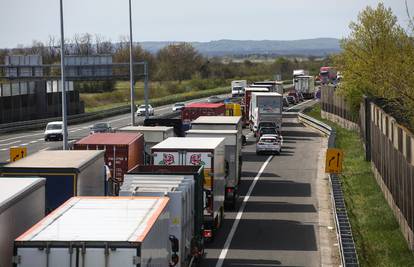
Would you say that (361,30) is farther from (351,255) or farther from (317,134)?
(351,255)

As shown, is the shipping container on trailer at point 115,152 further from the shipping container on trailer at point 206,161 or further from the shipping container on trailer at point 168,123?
the shipping container on trailer at point 168,123

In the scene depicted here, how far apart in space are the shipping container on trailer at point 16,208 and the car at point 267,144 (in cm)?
3752

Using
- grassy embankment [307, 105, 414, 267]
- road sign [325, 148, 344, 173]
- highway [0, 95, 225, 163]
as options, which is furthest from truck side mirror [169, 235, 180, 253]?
highway [0, 95, 225, 163]

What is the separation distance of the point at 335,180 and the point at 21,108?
55414 millimetres

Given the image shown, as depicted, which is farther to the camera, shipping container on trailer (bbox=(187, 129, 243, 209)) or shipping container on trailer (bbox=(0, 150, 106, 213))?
shipping container on trailer (bbox=(187, 129, 243, 209))

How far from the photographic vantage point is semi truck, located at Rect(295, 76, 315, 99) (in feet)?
408

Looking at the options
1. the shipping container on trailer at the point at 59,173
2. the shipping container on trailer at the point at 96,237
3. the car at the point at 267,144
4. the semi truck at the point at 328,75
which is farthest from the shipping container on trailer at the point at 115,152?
the semi truck at the point at 328,75

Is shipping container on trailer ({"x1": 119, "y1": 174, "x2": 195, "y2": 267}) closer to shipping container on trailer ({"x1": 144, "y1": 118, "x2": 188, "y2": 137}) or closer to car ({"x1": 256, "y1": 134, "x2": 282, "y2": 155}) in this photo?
shipping container on trailer ({"x1": 144, "y1": 118, "x2": 188, "y2": 137})

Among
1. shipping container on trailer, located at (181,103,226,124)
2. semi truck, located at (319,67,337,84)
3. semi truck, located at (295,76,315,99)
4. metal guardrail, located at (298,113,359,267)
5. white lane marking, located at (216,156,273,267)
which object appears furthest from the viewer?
semi truck, located at (319,67,337,84)

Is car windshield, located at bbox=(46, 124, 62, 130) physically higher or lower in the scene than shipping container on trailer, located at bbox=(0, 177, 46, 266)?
lower

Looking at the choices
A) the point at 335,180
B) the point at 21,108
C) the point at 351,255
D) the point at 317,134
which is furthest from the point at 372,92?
the point at 351,255

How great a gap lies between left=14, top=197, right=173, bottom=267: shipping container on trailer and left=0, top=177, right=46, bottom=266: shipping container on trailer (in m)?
0.55

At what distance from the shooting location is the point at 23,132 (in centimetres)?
7794

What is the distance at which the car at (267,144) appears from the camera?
174ft
